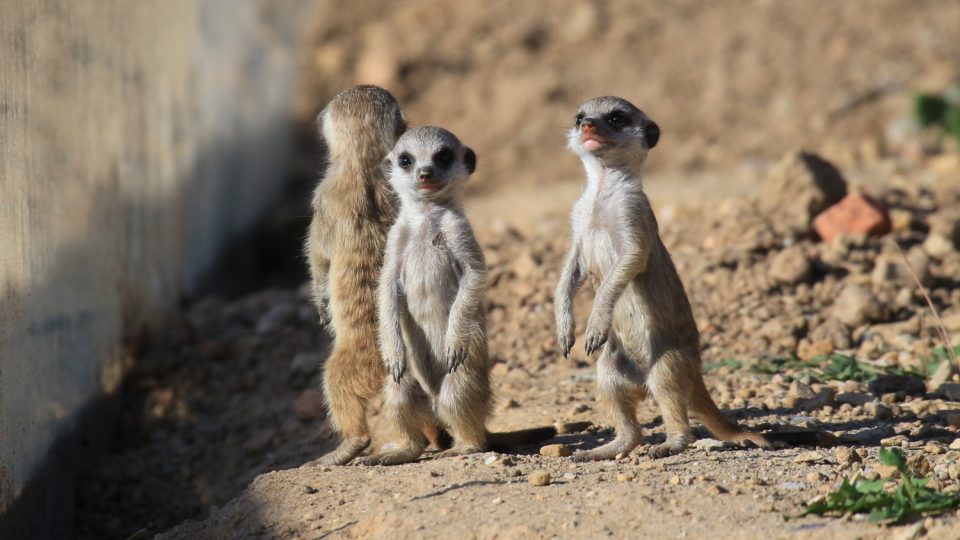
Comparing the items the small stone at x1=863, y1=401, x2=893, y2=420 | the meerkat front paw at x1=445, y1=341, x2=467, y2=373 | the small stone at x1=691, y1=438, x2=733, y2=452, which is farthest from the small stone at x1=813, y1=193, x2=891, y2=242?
the meerkat front paw at x1=445, y1=341, x2=467, y2=373

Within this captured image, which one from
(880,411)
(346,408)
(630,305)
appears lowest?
(880,411)

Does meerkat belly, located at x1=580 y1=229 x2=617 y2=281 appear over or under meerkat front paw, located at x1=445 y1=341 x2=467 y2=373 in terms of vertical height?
over

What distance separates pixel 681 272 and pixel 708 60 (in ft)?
17.6

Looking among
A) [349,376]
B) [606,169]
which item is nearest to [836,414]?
[606,169]

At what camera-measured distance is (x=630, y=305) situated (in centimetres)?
434

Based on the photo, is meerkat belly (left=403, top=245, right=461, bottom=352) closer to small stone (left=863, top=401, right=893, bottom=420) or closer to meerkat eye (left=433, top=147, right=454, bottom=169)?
meerkat eye (left=433, top=147, right=454, bottom=169)

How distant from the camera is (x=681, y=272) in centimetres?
615

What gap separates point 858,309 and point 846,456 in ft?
5.87

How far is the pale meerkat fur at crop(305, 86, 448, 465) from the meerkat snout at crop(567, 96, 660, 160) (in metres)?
0.90

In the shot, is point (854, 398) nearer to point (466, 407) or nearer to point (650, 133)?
point (650, 133)

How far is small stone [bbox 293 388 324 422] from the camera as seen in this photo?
567cm

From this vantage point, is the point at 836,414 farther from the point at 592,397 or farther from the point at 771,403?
the point at 592,397

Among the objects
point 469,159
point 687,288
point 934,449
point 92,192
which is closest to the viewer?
point 934,449

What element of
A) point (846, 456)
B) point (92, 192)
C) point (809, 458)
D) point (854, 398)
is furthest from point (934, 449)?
point (92, 192)
